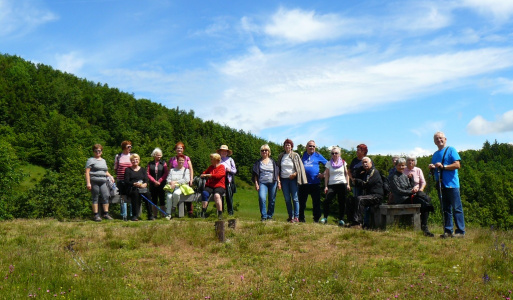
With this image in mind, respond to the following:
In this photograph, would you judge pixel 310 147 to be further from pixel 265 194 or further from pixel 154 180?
pixel 154 180

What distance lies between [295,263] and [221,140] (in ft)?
271

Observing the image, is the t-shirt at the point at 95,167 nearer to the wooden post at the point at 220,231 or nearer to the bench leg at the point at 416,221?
the wooden post at the point at 220,231

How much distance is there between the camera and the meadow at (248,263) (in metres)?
6.19

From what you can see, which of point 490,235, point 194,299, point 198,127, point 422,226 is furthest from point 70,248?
point 198,127

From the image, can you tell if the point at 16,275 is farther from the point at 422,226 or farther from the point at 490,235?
the point at 490,235

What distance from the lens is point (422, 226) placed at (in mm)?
9836

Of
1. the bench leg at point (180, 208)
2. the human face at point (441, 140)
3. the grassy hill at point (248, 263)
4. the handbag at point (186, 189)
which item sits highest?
the human face at point (441, 140)

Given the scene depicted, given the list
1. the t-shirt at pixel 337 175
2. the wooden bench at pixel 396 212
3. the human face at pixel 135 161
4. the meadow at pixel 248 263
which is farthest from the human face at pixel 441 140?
the human face at pixel 135 161

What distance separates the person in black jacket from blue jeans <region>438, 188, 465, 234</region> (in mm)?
1403

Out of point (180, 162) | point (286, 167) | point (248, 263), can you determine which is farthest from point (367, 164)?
point (180, 162)

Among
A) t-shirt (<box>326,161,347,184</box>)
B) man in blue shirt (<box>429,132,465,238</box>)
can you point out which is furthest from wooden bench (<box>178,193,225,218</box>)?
man in blue shirt (<box>429,132,465,238</box>)

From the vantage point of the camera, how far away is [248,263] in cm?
757

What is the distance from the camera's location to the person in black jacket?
33.1ft

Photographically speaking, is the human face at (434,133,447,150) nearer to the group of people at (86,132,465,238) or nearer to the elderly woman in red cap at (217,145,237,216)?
the group of people at (86,132,465,238)
